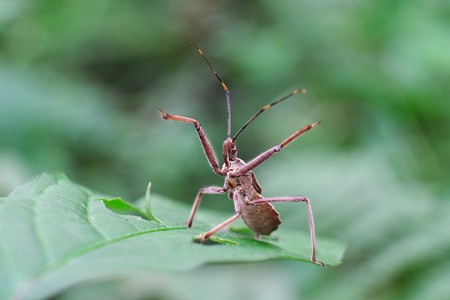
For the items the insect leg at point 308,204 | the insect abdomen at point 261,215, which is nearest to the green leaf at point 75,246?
the insect leg at point 308,204

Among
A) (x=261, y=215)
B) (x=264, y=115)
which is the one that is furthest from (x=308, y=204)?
(x=264, y=115)

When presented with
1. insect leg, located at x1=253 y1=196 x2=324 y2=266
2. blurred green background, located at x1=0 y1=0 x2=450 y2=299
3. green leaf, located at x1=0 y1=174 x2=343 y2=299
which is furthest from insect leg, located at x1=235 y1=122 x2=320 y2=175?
blurred green background, located at x1=0 y1=0 x2=450 y2=299

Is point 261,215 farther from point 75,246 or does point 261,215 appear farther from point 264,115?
point 264,115

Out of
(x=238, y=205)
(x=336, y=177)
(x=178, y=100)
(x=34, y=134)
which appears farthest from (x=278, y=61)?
(x=238, y=205)

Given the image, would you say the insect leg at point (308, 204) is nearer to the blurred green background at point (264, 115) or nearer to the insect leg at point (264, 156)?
the insect leg at point (264, 156)

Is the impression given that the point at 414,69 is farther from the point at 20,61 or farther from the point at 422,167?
the point at 20,61

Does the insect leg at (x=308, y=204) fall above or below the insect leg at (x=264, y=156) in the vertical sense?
below

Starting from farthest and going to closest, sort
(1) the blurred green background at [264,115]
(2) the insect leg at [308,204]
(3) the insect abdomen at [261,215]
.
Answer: (1) the blurred green background at [264,115] → (3) the insect abdomen at [261,215] → (2) the insect leg at [308,204]
